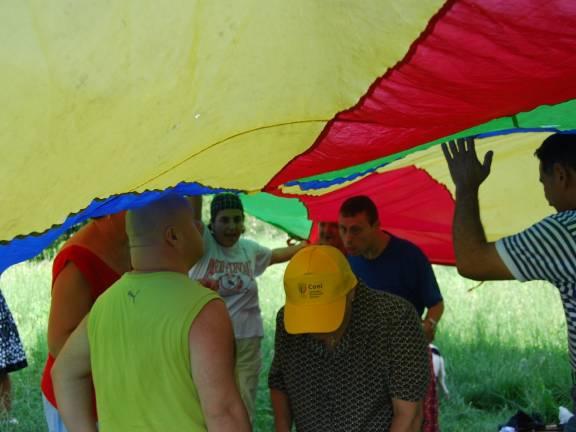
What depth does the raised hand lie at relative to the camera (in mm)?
2729

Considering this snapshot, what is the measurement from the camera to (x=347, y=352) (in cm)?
278

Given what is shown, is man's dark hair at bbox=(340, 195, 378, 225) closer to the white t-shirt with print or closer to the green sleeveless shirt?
the white t-shirt with print

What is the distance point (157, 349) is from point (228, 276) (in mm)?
2744

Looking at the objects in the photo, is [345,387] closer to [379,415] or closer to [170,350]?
[379,415]

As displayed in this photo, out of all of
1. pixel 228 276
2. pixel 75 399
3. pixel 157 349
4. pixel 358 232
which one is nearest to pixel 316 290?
pixel 157 349

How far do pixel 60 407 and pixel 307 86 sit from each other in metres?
1.42

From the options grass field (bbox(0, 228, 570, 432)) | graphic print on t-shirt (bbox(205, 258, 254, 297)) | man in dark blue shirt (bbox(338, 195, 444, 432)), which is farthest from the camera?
grass field (bbox(0, 228, 570, 432))

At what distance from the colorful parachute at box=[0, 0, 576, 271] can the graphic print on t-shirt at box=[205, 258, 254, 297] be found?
7.75 ft

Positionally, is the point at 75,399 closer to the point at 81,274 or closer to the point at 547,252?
the point at 81,274

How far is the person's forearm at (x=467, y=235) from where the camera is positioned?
2.60 meters

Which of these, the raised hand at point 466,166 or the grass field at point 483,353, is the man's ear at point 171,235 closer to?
the raised hand at point 466,166

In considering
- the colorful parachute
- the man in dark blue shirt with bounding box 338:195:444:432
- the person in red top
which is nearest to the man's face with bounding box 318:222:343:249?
the man in dark blue shirt with bounding box 338:195:444:432

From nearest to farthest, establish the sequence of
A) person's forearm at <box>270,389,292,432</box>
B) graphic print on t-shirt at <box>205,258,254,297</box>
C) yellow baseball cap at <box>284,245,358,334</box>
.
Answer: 1. yellow baseball cap at <box>284,245,358,334</box>
2. person's forearm at <box>270,389,292,432</box>
3. graphic print on t-shirt at <box>205,258,254,297</box>

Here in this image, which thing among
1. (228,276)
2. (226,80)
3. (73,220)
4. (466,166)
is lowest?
(228,276)
